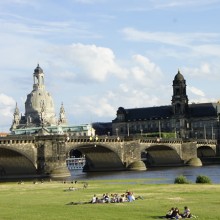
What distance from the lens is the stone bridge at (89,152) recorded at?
3952 inches

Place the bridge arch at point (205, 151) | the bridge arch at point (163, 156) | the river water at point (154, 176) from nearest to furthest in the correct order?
1. the river water at point (154, 176)
2. the bridge arch at point (163, 156)
3. the bridge arch at point (205, 151)

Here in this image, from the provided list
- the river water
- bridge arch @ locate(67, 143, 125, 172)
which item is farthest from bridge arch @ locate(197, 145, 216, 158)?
the river water

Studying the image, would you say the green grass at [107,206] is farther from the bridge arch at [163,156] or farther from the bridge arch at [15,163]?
the bridge arch at [163,156]

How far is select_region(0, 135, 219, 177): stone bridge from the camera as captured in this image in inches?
→ 3952

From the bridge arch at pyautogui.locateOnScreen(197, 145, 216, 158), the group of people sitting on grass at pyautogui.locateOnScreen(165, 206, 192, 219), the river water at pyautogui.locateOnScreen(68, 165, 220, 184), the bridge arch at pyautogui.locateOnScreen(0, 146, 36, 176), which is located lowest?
the group of people sitting on grass at pyautogui.locateOnScreen(165, 206, 192, 219)

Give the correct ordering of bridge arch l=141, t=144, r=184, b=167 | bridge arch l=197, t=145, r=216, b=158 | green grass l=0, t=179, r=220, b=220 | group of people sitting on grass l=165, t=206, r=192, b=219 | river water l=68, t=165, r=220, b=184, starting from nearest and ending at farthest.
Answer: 1. group of people sitting on grass l=165, t=206, r=192, b=219
2. green grass l=0, t=179, r=220, b=220
3. river water l=68, t=165, r=220, b=184
4. bridge arch l=141, t=144, r=184, b=167
5. bridge arch l=197, t=145, r=216, b=158

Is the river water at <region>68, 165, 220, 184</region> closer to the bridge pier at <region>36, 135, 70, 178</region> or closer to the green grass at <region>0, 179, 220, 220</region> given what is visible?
the bridge pier at <region>36, 135, 70, 178</region>

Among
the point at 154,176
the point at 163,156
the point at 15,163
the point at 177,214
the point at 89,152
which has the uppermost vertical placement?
the point at 89,152

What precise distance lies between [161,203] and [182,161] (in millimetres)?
101343

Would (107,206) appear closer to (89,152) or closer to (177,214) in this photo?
(177,214)

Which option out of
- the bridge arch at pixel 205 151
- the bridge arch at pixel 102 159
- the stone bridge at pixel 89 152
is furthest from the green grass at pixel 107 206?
the bridge arch at pixel 205 151

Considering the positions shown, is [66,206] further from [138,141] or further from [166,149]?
[166,149]

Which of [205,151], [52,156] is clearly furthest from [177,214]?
[205,151]

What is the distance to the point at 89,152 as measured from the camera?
406 feet
